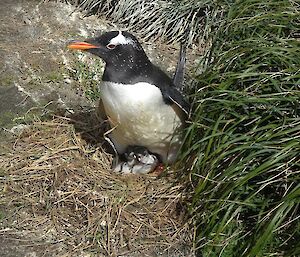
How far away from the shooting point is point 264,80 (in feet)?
11.4

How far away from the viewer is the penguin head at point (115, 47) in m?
3.66

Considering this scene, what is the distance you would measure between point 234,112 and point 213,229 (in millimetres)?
612

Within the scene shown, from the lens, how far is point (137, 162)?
4066 millimetres

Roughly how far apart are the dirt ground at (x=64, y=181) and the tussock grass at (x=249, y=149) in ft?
0.85

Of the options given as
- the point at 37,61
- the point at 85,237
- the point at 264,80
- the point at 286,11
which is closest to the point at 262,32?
Answer: the point at 286,11

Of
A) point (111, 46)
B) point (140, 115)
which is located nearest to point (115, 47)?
point (111, 46)

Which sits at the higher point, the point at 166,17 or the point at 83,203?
the point at 166,17

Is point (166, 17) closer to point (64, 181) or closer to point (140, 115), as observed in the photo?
point (140, 115)

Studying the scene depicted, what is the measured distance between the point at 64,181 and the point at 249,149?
3.76ft

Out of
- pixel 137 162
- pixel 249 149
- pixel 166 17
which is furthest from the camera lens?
pixel 166 17

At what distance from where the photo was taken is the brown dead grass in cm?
342

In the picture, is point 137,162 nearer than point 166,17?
Yes

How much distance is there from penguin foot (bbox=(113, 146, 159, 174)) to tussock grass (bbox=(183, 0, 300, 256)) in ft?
1.17

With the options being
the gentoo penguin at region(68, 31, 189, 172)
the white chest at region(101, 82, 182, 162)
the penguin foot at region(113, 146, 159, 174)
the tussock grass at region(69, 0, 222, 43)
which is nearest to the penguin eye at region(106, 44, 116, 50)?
the gentoo penguin at region(68, 31, 189, 172)
